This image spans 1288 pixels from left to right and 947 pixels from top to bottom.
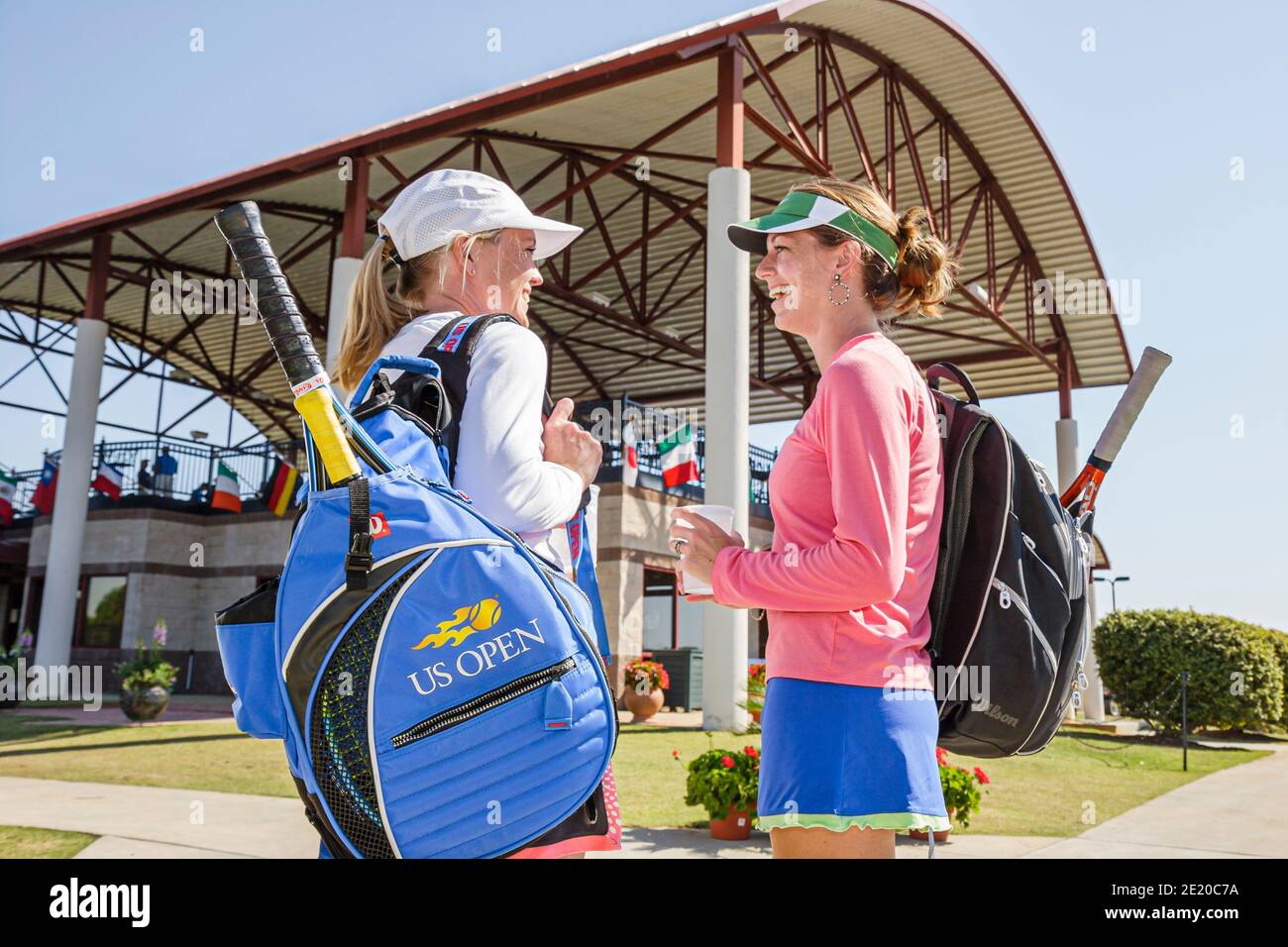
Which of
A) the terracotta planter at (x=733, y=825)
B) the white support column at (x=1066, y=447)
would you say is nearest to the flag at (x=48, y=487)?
the terracotta planter at (x=733, y=825)

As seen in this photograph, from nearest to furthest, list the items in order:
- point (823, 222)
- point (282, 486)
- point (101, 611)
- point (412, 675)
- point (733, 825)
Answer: point (412, 675)
point (823, 222)
point (733, 825)
point (282, 486)
point (101, 611)

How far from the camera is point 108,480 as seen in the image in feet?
77.4

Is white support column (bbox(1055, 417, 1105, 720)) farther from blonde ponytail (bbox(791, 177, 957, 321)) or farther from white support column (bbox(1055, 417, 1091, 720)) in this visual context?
blonde ponytail (bbox(791, 177, 957, 321))

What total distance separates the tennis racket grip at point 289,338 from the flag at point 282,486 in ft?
69.7

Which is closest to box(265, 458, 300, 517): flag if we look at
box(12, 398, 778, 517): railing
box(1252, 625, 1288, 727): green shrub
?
box(12, 398, 778, 517): railing

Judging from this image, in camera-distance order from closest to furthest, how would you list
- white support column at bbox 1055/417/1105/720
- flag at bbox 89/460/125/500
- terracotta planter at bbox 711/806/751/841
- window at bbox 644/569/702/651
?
1. terracotta planter at bbox 711/806/751/841
2. window at bbox 644/569/702/651
3. white support column at bbox 1055/417/1105/720
4. flag at bbox 89/460/125/500

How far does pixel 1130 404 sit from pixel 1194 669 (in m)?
18.2

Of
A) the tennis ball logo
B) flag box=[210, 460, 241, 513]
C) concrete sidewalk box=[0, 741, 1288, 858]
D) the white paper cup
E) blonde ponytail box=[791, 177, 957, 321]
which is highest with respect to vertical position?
flag box=[210, 460, 241, 513]

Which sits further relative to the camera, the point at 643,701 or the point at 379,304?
the point at 643,701

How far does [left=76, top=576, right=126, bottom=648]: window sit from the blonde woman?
77.8 feet

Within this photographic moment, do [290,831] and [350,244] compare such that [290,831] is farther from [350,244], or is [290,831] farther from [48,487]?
[48,487]

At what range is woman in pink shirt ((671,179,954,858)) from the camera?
5.69 feet

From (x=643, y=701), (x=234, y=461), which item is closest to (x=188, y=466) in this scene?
(x=234, y=461)
